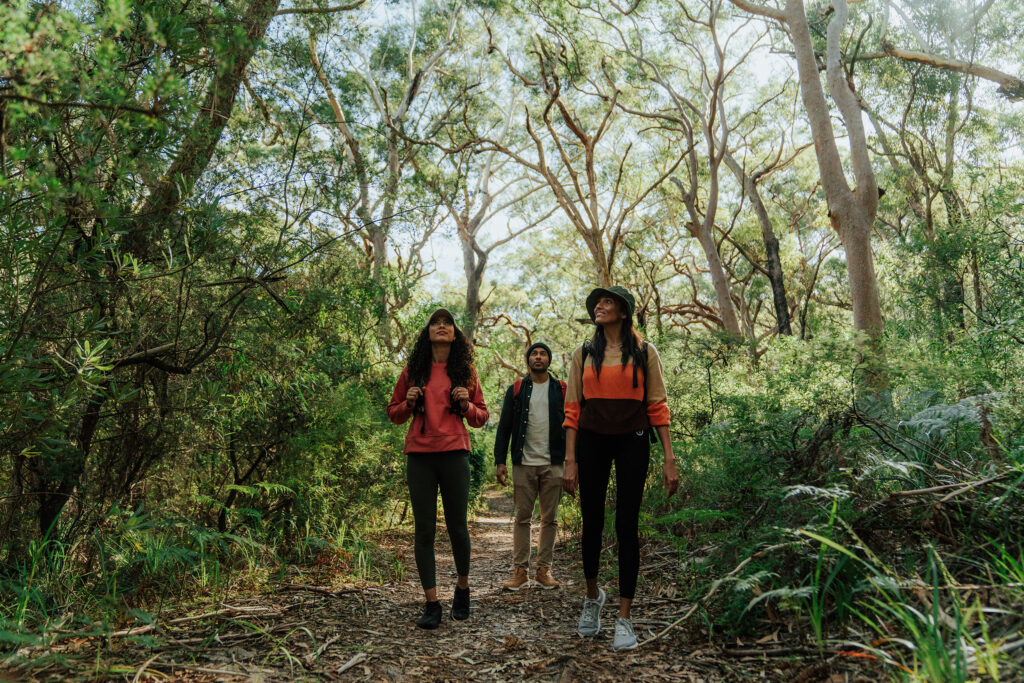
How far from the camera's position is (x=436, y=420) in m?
4.14

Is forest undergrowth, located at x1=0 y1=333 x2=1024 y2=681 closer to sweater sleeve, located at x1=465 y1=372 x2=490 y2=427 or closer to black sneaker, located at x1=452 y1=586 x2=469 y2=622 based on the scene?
black sneaker, located at x1=452 y1=586 x2=469 y2=622

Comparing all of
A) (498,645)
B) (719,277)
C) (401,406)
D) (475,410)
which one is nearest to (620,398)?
(475,410)

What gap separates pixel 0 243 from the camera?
2865 mm

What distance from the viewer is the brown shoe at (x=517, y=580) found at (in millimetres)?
5246

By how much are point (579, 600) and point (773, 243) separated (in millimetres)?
13117

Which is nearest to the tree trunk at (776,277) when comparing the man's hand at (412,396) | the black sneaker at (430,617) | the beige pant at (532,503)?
the beige pant at (532,503)

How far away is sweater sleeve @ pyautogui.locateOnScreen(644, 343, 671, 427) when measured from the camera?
147 inches

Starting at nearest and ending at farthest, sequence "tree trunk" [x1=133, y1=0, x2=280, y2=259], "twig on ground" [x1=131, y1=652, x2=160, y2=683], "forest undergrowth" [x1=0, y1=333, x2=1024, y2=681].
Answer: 1. "forest undergrowth" [x1=0, y1=333, x2=1024, y2=681]
2. "twig on ground" [x1=131, y1=652, x2=160, y2=683]
3. "tree trunk" [x1=133, y1=0, x2=280, y2=259]

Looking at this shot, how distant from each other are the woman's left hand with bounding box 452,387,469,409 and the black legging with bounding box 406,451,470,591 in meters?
0.35

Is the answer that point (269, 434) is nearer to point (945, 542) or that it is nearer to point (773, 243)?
point (945, 542)

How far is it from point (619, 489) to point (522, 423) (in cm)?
202

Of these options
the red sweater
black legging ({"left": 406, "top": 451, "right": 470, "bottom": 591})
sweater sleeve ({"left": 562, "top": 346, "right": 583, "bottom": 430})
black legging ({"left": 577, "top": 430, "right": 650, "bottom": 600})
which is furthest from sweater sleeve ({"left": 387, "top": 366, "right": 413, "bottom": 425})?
black legging ({"left": 577, "top": 430, "right": 650, "bottom": 600})

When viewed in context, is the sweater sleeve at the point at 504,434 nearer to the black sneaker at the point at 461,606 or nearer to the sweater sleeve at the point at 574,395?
the black sneaker at the point at 461,606

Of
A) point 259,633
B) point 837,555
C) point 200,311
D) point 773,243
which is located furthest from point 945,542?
point 773,243
